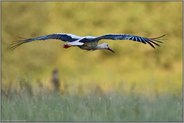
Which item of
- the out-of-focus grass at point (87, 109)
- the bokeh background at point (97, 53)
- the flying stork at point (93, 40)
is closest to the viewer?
the flying stork at point (93, 40)

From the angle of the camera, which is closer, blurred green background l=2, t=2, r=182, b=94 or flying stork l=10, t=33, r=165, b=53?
flying stork l=10, t=33, r=165, b=53

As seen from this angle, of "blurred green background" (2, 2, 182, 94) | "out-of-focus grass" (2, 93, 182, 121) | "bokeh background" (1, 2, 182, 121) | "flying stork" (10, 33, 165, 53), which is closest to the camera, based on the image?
"flying stork" (10, 33, 165, 53)

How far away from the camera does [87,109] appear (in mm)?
6121

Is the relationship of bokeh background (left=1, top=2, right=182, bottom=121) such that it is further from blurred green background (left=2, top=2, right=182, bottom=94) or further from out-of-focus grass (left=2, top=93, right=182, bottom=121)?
out-of-focus grass (left=2, top=93, right=182, bottom=121)

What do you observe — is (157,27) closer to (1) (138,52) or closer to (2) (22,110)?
(1) (138,52)

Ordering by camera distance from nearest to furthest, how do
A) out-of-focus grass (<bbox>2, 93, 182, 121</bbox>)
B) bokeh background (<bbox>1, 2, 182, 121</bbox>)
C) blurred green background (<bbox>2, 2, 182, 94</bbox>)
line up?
out-of-focus grass (<bbox>2, 93, 182, 121</bbox>) → bokeh background (<bbox>1, 2, 182, 121</bbox>) → blurred green background (<bbox>2, 2, 182, 94</bbox>)

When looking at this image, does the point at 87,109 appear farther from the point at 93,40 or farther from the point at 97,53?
the point at 97,53

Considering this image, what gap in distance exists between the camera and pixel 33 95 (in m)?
7.14

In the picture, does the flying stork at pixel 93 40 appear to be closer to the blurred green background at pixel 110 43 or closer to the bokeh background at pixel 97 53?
the bokeh background at pixel 97 53

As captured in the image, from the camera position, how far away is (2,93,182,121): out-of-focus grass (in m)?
6.02

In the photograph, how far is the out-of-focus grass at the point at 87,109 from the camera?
6020 millimetres

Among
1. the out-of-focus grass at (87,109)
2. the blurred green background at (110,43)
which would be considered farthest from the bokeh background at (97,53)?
the out-of-focus grass at (87,109)

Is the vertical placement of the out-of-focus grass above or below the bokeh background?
below

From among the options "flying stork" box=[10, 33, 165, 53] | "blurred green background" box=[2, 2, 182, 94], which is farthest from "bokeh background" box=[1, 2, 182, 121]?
"flying stork" box=[10, 33, 165, 53]
